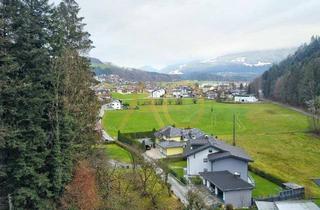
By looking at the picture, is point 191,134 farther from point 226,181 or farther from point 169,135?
point 226,181

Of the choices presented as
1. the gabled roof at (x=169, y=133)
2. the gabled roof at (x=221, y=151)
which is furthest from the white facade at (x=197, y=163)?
the gabled roof at (x=169, y=133)

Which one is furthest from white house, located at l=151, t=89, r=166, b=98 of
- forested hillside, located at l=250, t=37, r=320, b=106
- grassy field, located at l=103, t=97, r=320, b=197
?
forested hillside, located at l=250, t=37, r=320, b=106

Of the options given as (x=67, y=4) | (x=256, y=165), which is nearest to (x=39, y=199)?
(x=67, y=4)

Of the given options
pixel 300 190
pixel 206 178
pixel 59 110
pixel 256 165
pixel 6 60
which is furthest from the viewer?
pixel 256 165

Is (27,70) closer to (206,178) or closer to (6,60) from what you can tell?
(6,60)

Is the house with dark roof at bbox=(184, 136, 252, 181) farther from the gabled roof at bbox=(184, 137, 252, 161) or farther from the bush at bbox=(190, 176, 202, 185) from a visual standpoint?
the bush at bbox=(190, 176, 202, 185)

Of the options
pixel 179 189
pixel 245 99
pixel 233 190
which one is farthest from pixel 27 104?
pixel 245 99

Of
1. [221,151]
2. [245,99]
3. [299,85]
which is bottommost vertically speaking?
[221,151]
